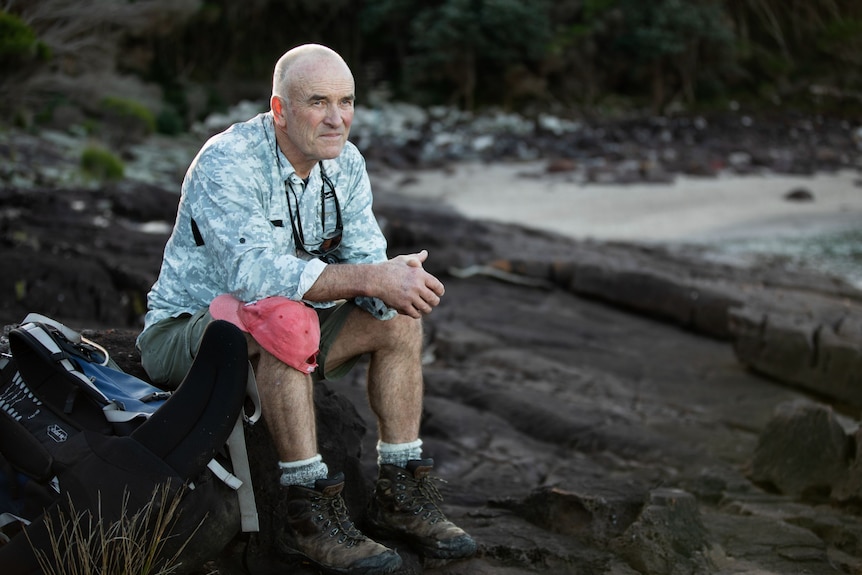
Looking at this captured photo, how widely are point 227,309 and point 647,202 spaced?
56.9ft

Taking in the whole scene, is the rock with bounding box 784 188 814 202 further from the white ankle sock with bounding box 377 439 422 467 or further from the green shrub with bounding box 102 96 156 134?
the white ankle sock with bounding box 377 439 422 467

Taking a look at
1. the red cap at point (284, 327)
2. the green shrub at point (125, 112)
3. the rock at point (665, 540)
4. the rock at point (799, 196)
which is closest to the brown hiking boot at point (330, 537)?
the red cap at point (284, 327)

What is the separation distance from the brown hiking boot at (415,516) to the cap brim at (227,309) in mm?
737

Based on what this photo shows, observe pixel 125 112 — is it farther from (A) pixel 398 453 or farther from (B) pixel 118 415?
(B) pixel 118 415

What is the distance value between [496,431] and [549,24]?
28.8 meters

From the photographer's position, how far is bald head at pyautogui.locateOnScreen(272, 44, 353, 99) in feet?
10.9

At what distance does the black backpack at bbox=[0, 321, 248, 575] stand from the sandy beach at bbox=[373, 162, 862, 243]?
1370 cm

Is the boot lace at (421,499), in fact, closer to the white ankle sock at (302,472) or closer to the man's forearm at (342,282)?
the white ankle sock at (302,472)

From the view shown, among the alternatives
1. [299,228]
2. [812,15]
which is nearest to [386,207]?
[299,228]

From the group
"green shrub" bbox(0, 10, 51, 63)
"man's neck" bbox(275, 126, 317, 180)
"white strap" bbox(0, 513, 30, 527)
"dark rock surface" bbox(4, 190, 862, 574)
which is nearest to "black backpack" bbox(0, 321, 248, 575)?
"white strap" bbox(0, 513, 30, 527)

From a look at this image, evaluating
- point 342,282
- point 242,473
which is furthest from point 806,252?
point 242,473

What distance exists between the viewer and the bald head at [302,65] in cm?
333

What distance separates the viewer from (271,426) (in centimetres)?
311

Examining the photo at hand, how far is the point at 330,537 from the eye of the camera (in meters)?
3.11
